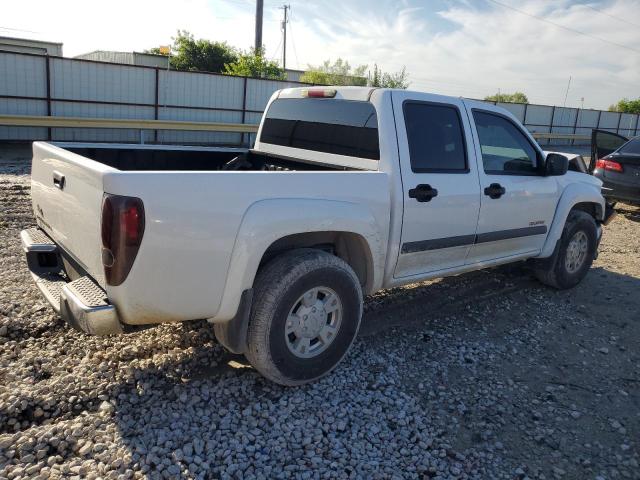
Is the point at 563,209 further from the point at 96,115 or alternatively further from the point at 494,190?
the point at 96,115

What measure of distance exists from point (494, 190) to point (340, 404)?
231cm

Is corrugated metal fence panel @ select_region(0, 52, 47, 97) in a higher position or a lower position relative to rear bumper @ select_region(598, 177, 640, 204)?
higher

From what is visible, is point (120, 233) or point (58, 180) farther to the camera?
point (58, 180)

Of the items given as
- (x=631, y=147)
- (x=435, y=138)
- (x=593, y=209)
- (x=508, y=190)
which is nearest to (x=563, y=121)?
(x=631, y=147)

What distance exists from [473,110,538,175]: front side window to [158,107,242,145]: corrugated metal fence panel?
1459 cm

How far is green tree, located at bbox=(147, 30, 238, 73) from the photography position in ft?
97.0

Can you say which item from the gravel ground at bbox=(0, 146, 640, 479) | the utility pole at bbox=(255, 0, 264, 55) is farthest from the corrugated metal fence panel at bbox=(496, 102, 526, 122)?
the gravel ground at bbox=(0, 146, 640, 479)

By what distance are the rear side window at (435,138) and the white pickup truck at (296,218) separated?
1cm

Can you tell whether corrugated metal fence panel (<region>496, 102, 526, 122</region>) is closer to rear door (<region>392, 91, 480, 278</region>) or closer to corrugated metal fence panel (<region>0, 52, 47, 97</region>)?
corrugated metal fence panel (<region>0, 52, 47, 97</region>)

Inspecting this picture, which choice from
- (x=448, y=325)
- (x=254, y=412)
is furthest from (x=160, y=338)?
(x=448, y=325)

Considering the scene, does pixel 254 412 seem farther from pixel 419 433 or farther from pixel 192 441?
pixel 419 433

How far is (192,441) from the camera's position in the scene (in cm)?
299

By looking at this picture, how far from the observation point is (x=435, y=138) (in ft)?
14.2

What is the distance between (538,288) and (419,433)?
3402 millimetres
